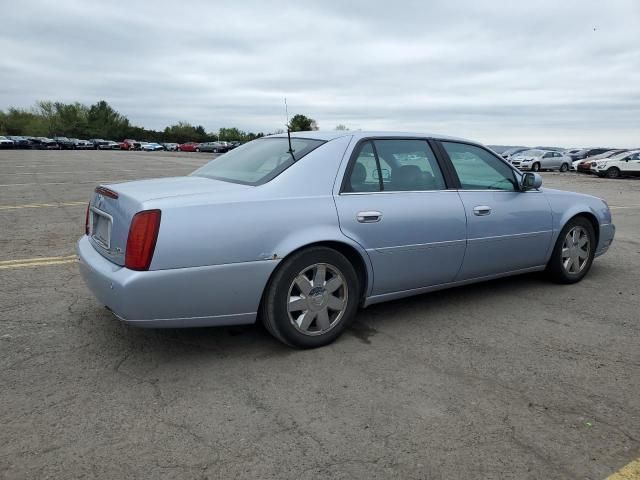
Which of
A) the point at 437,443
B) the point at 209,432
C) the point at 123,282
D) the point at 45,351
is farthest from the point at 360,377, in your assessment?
the point at 45,351

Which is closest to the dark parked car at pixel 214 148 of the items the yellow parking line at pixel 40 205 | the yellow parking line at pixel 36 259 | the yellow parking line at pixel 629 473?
the yellow parking line at pixel 40 205

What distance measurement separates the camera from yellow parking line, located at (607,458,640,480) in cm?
226

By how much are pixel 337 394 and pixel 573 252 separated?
3.32 meters

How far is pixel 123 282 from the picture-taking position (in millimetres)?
2996

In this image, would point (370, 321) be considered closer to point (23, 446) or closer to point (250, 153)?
point (250, 153)

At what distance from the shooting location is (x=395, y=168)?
4.00 metres

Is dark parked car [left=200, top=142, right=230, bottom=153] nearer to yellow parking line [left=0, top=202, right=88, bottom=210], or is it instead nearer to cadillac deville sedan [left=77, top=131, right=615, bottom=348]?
yellow parking line [left=0, top=202, right=88, bottom=210]

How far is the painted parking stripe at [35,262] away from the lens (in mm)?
5484

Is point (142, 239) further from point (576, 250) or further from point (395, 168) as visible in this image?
point (576, 250)

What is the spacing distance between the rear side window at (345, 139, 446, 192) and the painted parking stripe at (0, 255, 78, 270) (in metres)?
3.33

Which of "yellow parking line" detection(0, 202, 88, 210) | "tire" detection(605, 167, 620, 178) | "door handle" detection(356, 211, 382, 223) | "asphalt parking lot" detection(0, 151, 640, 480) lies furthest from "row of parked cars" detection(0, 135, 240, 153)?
"door handle" detection(356, 211, 382, 223)

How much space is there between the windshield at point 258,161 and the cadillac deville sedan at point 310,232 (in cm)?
2

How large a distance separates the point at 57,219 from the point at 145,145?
232ft

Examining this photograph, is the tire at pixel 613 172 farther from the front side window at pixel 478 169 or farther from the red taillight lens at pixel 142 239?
the red taillight lens at pixel 142 239
